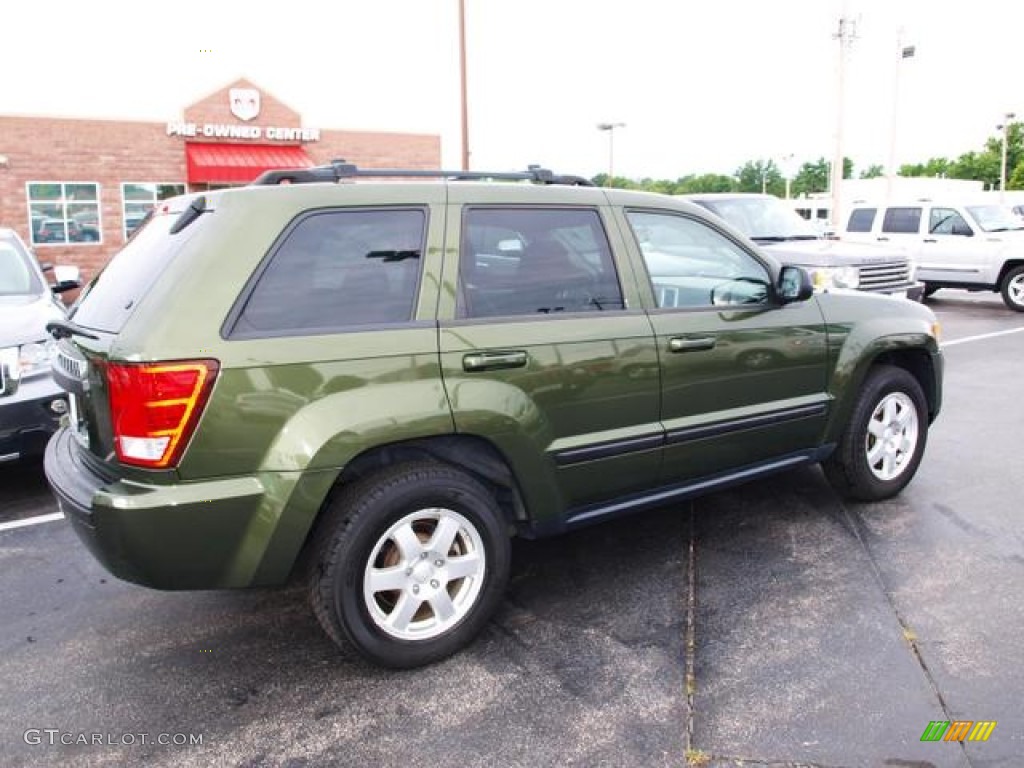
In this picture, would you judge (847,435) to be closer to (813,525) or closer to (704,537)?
(813,525)

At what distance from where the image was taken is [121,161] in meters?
24.1

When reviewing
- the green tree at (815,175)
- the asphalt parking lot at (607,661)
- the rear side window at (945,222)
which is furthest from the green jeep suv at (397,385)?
the green tree at (815,175)

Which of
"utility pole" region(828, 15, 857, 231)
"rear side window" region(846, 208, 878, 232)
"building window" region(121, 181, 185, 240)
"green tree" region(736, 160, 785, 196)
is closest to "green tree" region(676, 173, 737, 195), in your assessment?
"green tree" region(736, 160, 785, 196)

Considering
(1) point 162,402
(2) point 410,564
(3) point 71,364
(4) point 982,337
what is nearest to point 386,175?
(1) point 162,402

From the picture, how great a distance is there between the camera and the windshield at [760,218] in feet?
34.2

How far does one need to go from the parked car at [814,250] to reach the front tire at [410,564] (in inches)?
270

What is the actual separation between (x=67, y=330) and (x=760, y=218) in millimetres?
8827

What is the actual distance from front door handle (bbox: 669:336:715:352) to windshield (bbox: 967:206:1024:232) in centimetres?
1371

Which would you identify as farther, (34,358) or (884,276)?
(884,276)

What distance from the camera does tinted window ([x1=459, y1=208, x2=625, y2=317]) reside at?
11.2 feet

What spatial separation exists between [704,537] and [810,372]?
992 millimetres

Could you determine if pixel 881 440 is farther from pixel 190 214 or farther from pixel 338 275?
pixel 190 214

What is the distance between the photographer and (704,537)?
4.53 metres

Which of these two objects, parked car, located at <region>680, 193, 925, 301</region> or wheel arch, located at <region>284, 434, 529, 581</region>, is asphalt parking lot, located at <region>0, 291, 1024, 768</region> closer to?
wheel arch, located at <region>284, 434, 529, 581</region>
